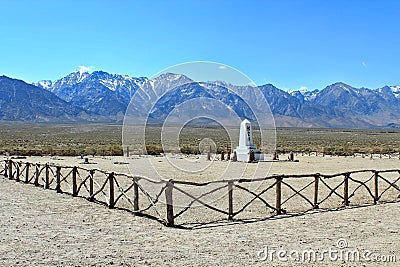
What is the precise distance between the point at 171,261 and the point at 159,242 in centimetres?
136

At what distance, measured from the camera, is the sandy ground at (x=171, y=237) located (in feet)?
26.7

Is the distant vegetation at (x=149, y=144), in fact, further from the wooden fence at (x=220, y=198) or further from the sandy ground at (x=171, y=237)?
the sandy ground at (x=171, y=237)

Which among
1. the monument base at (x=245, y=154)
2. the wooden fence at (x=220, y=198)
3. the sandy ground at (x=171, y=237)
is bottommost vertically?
the sandy ground at (x=171, y=237)

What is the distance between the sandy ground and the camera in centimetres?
813

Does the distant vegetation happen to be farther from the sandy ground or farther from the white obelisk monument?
the sandy ground

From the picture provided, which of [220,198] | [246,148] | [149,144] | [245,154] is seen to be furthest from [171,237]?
[149,144]

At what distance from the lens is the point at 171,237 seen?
977 cm

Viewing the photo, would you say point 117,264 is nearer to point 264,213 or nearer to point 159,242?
point 159,242

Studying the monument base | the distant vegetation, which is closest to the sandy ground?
the monument base

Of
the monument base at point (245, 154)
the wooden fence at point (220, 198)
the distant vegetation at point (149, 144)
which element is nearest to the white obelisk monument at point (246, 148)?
the monument base at point (245, 154)

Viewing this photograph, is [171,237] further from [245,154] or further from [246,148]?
[246,148]

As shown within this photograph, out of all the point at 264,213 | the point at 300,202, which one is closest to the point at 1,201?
the point at 264,213

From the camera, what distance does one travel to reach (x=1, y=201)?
14508mm

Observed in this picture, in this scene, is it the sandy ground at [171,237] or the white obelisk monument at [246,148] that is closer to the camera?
the sandy ground at [171,237]
